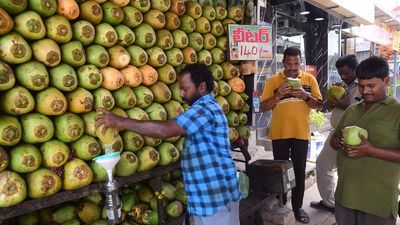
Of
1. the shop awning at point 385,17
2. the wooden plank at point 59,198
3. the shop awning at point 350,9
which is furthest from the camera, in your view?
the shop awning at point 385,17

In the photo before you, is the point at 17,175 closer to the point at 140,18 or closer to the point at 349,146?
the point at 140,18

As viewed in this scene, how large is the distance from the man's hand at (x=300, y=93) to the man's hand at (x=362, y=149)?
1.41 metres

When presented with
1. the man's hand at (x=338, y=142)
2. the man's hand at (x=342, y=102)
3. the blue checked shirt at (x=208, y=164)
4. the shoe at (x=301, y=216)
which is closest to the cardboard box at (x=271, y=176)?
the shoe at (x=301, y=216)

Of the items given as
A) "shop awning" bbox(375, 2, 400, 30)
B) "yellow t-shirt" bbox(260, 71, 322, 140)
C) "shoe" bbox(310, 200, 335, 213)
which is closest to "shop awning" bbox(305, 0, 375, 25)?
"shop awning" bbox(375, 2, 400, 30)

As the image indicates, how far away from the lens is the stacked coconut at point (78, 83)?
1920 millimetres

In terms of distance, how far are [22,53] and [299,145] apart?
305cm

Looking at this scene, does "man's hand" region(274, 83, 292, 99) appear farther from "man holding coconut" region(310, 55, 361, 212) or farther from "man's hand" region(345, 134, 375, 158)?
"man's hand" region(345, 134, 375, 158)

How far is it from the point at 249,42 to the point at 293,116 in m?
1.00

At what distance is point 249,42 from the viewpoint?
363 centimetres

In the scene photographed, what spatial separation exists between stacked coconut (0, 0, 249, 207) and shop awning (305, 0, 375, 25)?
3607 millimetres

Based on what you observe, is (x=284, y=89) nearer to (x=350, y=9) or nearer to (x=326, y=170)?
(x=326, y=170)

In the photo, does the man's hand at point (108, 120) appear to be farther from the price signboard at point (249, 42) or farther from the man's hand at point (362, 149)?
the price signboard at point (249, 42)

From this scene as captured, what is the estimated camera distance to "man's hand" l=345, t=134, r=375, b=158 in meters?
2.24

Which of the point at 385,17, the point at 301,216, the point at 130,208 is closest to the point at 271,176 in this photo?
the point at 301,216
